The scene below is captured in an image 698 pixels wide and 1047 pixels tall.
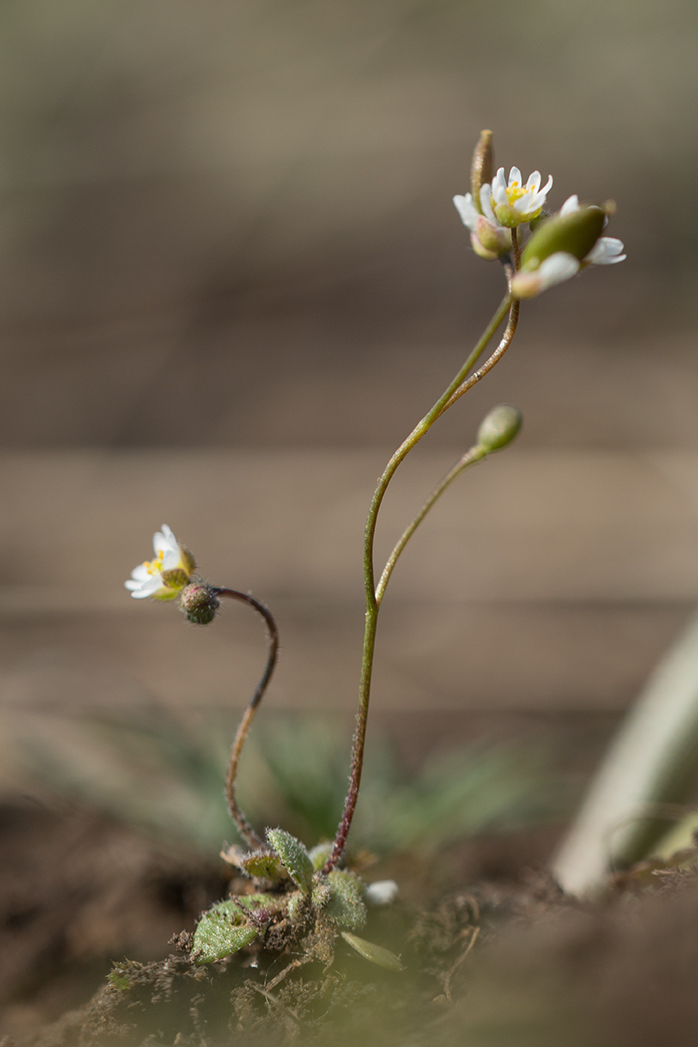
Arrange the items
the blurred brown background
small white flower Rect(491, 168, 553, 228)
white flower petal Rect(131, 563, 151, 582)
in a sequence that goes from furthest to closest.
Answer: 1. the blurred brown background
2. white flower petal Rect(131, 563, 151, 582)
3. small white flower Rect(491, 168, 553, 228)

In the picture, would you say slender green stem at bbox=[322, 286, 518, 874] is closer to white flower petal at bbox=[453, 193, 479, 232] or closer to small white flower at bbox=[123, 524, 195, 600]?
white flower petal at bbox=[453, 193, 479, 232]

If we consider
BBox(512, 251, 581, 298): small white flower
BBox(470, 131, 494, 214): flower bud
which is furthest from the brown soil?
BBox(470, 131, 494, 214): flower bud

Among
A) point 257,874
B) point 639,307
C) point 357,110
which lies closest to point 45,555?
point 257,874

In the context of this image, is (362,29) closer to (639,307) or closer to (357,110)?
(357,110)

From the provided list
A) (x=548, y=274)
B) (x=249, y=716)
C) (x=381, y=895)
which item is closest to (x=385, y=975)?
(x=381, y=895)

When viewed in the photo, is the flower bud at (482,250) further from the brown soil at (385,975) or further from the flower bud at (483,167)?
the brown soil at (385,975)

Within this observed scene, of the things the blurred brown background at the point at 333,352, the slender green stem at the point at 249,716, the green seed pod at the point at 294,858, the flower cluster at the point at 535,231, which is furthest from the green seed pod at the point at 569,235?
the blurred brown background at the point at 333,352
